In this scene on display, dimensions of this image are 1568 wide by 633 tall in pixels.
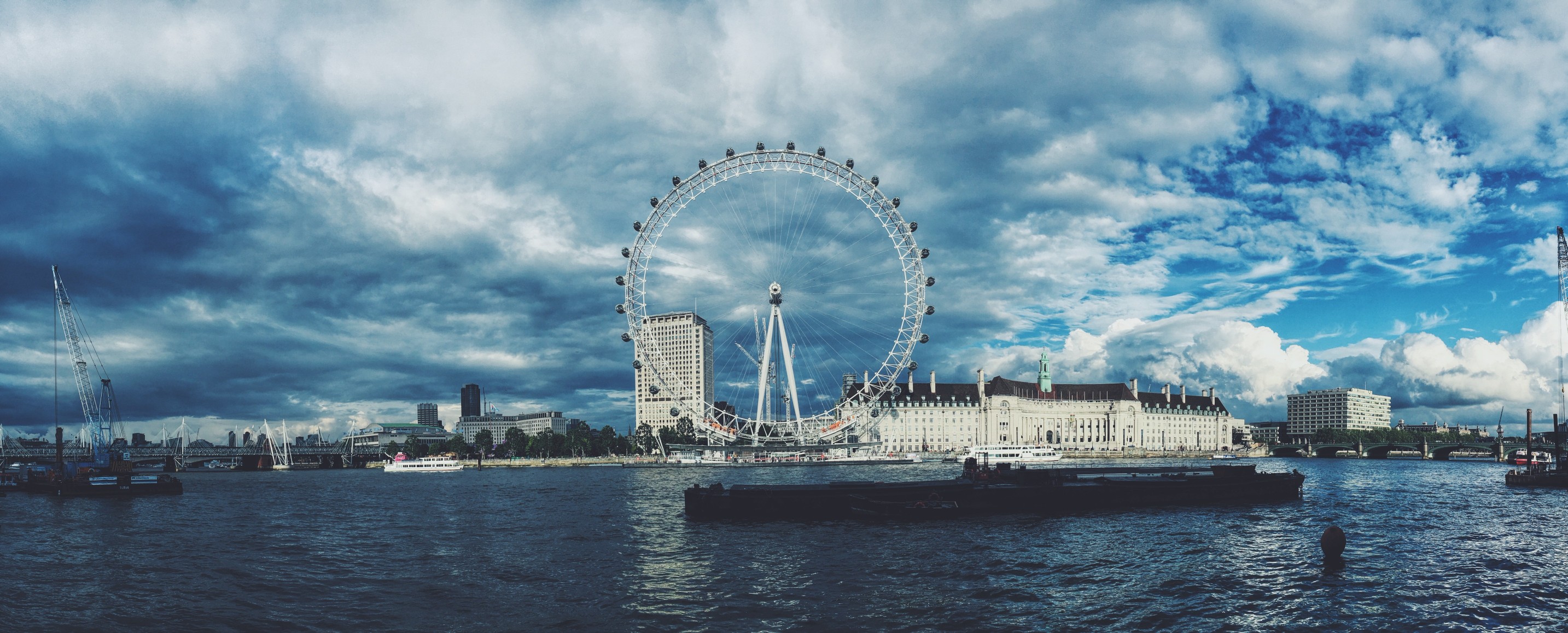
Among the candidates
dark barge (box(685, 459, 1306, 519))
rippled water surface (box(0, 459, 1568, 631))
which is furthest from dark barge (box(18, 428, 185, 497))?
dark barge (box(685, 459, 1306, 519))

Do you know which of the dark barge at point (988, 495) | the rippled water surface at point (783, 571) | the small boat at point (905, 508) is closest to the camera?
the rippled water surface at point (783, 571)

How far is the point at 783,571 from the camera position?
1781 inches

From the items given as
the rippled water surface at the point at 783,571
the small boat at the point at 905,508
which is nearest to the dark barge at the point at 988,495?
the small boat at the point at 905,508

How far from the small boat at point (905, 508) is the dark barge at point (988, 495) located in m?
0.06

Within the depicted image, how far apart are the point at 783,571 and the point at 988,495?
3754cm

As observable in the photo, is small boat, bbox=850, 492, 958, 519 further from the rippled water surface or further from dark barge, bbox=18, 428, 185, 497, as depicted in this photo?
dark barge, bbox=18, 428, 185, 497

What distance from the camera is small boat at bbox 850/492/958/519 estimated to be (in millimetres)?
71938

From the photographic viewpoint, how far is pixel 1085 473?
115m

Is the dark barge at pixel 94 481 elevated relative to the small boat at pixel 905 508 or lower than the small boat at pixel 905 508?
lower

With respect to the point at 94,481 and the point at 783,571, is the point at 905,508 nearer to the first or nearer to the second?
the point at 783,571

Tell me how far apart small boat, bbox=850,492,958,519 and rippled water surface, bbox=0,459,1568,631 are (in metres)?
3.46

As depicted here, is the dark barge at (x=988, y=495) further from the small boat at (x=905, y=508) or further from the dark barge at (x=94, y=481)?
the dark barge at (x=94, y=481)

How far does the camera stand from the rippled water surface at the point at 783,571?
116 feet

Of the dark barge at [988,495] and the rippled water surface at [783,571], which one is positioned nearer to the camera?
the rippled water surface at [783,571]
